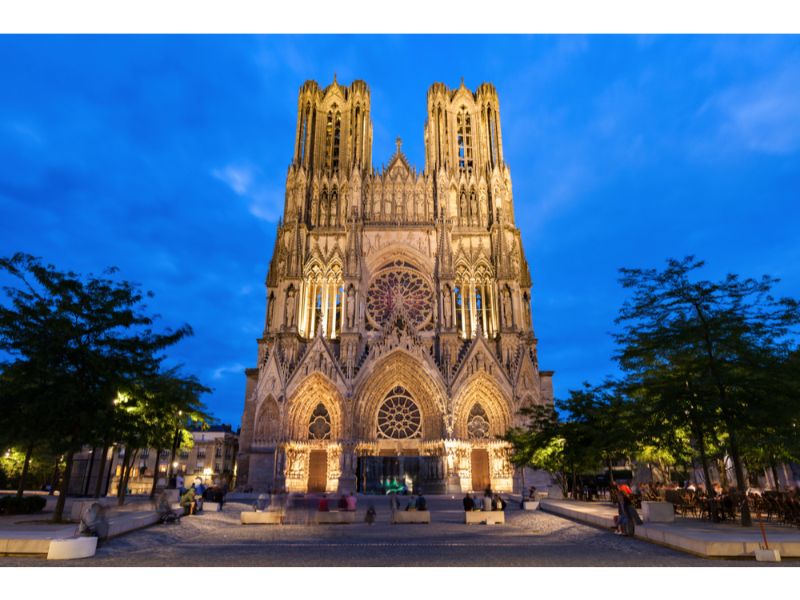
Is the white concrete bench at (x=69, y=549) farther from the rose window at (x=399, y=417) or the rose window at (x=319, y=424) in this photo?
the rose window at (x=399, y=417)

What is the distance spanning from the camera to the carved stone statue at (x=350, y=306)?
3541cm

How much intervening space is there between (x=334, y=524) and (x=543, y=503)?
390 inches

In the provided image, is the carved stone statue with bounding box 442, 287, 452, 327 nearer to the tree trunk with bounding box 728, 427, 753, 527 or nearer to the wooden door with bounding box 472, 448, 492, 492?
the wooden door with bounding box 472, 448, 492, 492

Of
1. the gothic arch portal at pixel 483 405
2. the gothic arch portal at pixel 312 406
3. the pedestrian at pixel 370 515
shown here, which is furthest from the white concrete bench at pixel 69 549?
the gothic arch portal at pixel 483 405

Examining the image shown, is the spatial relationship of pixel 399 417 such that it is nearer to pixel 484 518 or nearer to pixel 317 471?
pixel 317 471

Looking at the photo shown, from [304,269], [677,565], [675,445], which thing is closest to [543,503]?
[675,445]

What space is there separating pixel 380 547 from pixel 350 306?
25564 millimetres

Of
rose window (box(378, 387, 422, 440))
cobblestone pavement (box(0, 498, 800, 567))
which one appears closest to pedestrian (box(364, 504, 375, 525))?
cobblestone pavement (box(0, 498, 800, 567))

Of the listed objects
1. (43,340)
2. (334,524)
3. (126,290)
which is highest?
(126,290)

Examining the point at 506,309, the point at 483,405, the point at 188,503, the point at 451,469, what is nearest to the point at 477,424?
the point at 483,405

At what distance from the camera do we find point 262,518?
1619 cm

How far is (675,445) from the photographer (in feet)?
45.3

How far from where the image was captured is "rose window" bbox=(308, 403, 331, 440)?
1297 inches

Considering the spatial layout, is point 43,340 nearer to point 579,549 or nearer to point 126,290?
point 126,290
